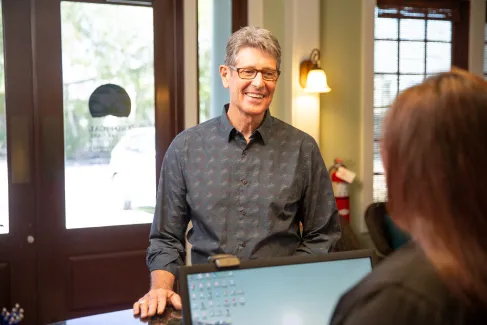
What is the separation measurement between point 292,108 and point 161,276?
2.40m

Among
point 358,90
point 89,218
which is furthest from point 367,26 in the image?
point 89,218

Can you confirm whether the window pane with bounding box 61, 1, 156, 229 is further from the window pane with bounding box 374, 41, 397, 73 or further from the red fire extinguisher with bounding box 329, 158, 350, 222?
the window pane with bounding box 374, 41, 397, 73

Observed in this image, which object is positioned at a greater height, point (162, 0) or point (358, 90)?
point (162, 0)

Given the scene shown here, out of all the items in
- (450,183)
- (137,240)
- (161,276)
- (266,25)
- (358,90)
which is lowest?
(137,240)

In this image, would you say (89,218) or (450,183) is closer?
(450,183)

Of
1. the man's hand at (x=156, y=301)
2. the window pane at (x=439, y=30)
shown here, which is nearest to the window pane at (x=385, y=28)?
the window pane at (x=439, y=30)

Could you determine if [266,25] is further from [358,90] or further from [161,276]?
[161,276]

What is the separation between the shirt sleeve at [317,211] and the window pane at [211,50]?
205cm

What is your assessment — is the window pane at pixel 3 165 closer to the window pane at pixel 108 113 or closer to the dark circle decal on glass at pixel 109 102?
the window pane at pixel 108 113

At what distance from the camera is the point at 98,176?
3.43m

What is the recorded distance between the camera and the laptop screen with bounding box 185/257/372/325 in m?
1.02

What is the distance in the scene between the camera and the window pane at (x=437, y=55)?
4414 mm

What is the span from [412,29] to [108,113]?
7.89 ft

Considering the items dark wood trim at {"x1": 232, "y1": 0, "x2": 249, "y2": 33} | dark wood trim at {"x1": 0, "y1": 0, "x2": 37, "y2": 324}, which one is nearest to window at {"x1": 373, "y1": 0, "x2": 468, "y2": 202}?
dark wood trim at {"x1": 232, "y1": 0, "x2": 249, "y2": 33}
